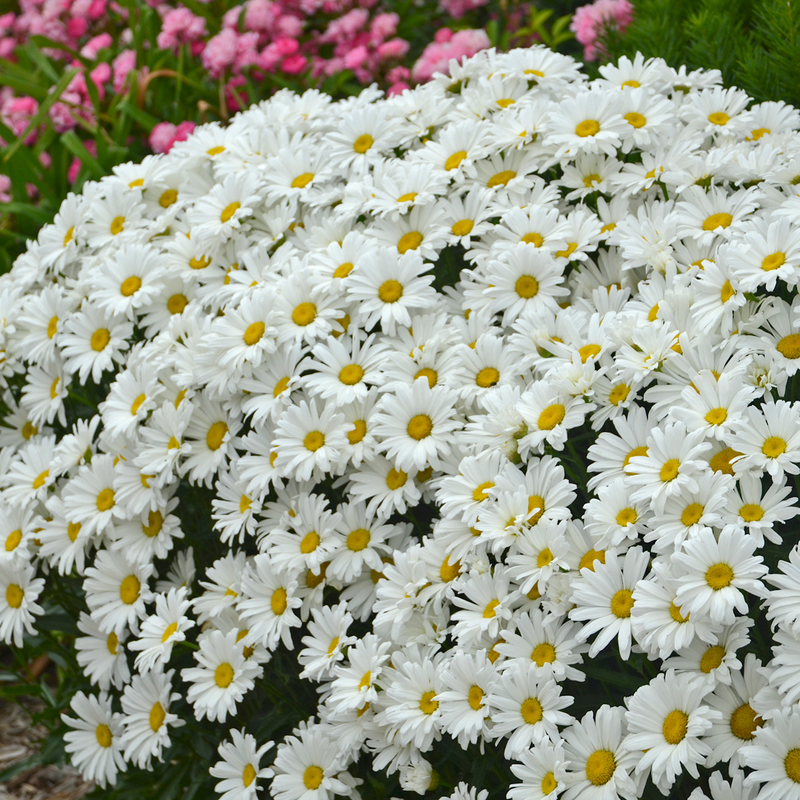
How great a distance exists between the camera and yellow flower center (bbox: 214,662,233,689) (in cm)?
209

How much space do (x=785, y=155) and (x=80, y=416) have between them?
2.09 metres

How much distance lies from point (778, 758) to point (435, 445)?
86 centimetres

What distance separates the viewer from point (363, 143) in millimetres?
2541

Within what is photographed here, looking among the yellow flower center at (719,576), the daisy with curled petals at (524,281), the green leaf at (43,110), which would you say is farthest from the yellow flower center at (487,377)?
the green leaf at (43,110)

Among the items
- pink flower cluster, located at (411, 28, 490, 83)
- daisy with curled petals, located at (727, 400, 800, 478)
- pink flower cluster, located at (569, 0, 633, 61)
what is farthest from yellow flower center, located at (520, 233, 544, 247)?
pink flower cluster, located at (411, 28, 490, 83)

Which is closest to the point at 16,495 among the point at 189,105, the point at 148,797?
the point at 148,797

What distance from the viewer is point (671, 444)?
1.60 metres

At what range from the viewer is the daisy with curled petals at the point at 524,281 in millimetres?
2080

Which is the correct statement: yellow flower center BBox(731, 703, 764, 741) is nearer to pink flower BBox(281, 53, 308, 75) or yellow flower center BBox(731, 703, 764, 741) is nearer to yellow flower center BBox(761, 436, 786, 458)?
yellow flower center BBox(761, 436, 786, 458)

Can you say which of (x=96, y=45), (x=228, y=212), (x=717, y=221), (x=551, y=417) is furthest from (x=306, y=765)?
(x=96, y=45)

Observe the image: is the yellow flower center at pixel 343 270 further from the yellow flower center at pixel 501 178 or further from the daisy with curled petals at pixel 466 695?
the daisy with curled petals at pixel 466 695

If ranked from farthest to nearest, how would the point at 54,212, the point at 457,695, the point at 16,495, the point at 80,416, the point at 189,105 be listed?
the point at 189,105, the point at 54,212, the point at 80,416, the point at 16,495, the point at 457,695

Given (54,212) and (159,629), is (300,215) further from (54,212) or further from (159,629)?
(54,212)

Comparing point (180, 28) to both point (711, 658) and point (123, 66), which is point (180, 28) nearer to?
point (123, 66)
